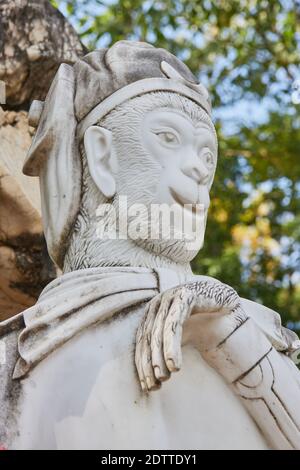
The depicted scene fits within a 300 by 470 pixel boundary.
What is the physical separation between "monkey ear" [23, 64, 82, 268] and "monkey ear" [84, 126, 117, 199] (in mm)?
69

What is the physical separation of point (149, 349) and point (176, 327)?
0.13 m

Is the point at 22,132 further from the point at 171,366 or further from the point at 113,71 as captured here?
the point at 171,366

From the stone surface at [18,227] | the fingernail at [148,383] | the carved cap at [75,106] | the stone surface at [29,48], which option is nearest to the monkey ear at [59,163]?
the carved cap at [75,106]

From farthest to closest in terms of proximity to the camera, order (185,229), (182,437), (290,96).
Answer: (290,96) → (185,229) → (182,437)

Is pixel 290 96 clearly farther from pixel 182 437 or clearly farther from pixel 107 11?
pixel 182 437

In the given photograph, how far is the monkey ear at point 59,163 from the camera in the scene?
13.3ft

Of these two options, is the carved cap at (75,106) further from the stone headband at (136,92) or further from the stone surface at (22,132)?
the stone surface at (22,132)

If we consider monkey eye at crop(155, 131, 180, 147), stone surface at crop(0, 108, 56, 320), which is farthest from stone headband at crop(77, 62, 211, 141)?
stone surface at crop(0, 108, 56, 320)

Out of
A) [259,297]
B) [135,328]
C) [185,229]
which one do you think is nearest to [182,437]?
[135,328]

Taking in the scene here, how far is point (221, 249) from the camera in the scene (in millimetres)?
9211

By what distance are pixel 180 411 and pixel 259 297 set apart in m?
5.16

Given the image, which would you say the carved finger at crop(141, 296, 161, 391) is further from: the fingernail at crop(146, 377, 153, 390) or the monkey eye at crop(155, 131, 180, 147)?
the monkey eye at crop(155, 131, 180, 147)

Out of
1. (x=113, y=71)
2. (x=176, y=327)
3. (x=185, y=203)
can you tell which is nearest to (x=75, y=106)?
(x=113, y=71)

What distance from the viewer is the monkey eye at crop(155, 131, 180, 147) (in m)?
4.03
